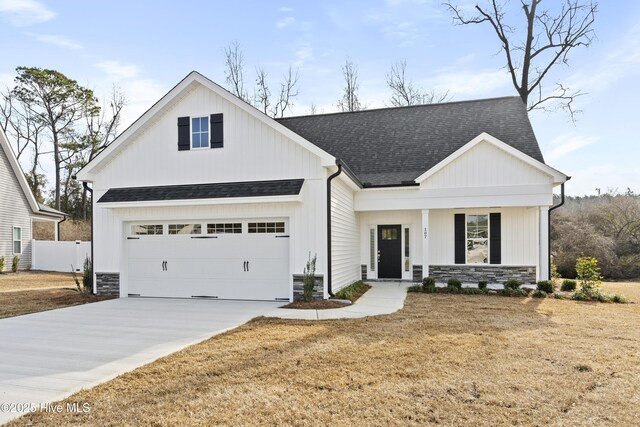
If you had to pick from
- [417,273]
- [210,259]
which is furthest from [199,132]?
[417,273]

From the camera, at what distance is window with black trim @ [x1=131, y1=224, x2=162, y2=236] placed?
37.6 feet

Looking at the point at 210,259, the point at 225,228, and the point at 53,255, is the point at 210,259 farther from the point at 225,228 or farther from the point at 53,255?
the point at 53,255

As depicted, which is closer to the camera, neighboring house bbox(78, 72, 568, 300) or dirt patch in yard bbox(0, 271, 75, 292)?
neighboring house bbox(78, 72, 568, 300)

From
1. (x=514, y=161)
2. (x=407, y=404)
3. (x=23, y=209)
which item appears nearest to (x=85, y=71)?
(x=23, y=209)

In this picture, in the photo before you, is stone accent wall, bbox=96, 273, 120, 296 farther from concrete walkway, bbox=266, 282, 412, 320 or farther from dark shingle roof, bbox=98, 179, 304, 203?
concrete walkway, bbox=266, 282, 412, 320

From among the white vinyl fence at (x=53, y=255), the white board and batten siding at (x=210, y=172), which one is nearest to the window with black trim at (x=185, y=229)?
the white board and batten siding at (x=210, y=172)

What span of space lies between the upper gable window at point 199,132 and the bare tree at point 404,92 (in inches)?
757

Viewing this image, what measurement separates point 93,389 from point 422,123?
15042 millimetres

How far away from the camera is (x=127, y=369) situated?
4.95 meters

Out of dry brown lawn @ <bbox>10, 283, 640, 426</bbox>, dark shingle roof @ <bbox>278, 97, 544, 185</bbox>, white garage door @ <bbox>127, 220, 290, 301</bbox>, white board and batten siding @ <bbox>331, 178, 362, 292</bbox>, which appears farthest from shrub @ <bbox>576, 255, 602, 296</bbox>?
white garage door @ <bbox>127, 220, 290, 301</bbox>

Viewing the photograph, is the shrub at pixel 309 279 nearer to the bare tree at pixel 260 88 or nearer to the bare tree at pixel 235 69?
the bare tree at pixel 260 88

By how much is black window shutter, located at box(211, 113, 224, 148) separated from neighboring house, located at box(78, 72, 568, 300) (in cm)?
3

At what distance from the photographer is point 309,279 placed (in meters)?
9.89

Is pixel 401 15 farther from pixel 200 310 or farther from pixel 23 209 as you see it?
pixel 23 209
